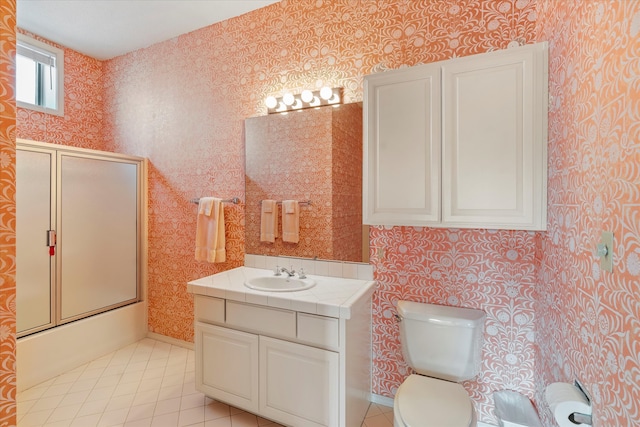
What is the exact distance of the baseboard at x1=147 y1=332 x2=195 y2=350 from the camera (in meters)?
2.85

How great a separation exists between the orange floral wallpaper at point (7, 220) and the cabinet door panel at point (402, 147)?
1.43 metres

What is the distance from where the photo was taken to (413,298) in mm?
1943

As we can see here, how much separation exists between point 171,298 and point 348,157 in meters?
2.16

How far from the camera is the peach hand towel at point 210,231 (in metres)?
2.54

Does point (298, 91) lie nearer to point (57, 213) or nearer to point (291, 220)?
point (291, 220)

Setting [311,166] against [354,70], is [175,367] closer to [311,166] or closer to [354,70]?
[311,166]

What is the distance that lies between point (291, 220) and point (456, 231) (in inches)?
44.1

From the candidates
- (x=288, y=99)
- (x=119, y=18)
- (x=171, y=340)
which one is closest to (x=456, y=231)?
(x=288, y=99)

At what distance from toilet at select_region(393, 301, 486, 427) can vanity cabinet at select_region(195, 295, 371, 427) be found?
291 mm

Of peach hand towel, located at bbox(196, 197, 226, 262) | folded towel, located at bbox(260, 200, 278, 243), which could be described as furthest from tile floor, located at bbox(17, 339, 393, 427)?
folded towel, located at bbox(260, 200, 278, 243)

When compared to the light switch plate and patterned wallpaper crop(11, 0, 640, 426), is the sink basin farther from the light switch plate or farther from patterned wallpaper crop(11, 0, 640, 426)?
the light switch plate

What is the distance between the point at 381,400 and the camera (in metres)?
2.06

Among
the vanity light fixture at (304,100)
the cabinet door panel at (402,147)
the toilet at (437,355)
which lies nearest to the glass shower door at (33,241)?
the vanity light fixture at (304,100)

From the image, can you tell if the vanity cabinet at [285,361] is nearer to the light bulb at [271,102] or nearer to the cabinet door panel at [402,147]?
the cabinet door panel at [402,147]
